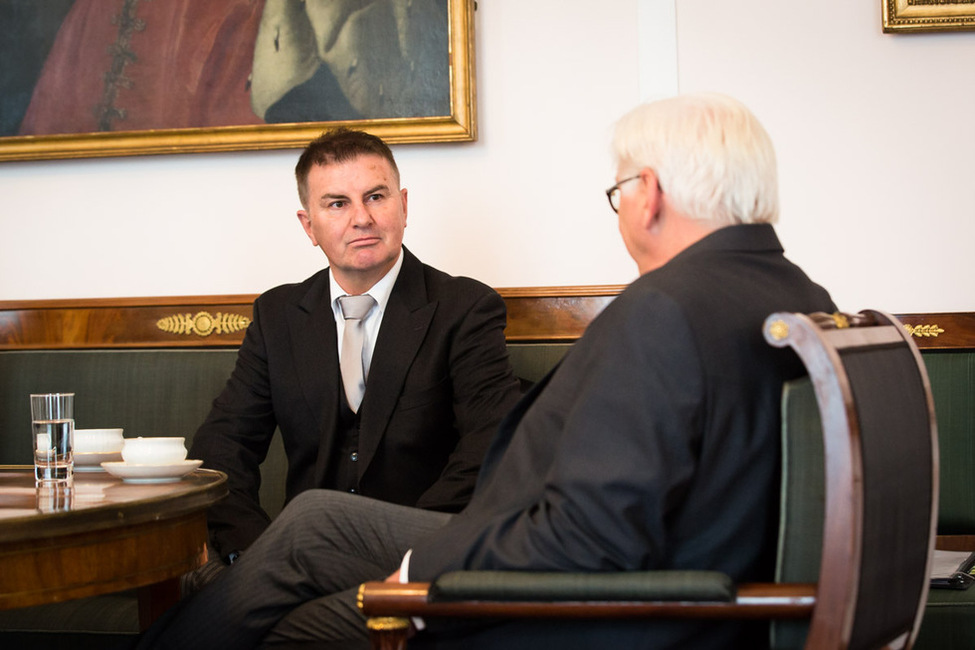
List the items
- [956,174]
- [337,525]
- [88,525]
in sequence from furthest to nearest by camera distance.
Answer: [956,174] < [337,525] < [88,525]

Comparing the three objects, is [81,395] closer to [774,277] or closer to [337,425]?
[337,425]

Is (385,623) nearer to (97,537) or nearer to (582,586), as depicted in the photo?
(582,586)

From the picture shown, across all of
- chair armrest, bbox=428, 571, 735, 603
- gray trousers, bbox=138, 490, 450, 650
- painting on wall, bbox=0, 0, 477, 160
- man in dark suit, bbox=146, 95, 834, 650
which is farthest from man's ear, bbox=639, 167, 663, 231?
painting on wall, bbox=0, 0, 477, 160

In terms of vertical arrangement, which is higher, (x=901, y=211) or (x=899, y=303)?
(x=901, y=211)

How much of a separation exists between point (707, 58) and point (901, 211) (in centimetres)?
84

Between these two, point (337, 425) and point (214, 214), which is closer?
point (337, 425)

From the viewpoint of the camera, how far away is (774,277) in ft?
6.06

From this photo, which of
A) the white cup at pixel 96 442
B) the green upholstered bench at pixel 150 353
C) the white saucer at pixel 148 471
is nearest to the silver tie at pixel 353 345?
the green upholstered bench at pixel 150 353

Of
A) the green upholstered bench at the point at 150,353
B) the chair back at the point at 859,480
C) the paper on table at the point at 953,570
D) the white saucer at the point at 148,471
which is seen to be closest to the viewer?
the chair back at the point at 859,480

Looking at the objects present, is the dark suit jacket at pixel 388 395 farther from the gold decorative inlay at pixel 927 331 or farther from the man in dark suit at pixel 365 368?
the gold decorative inlay at pixel 927 331

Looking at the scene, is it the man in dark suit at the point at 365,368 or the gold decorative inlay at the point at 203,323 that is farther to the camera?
the gold decorative inlay at the point at 203,323

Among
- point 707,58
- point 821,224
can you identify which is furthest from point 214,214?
point 821,224

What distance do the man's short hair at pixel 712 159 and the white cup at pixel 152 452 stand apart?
118cm

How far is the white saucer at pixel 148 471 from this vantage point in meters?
2.24
